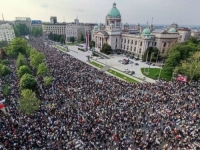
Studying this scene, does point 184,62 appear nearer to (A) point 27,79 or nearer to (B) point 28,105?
(A) point 27,79

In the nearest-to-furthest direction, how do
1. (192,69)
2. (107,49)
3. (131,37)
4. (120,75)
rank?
(192,69) < (120,75) < (107,49) < (131,37)

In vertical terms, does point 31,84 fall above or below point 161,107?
above

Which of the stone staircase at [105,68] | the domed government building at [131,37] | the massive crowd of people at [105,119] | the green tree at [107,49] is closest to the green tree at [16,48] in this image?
the massive crowd of people at [105,119]

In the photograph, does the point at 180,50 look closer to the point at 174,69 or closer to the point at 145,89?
the point at 174,69

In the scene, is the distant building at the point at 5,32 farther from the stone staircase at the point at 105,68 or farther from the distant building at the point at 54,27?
the stone staircase at the point at 105,68

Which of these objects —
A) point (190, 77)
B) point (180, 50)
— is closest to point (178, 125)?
point (190, 77)

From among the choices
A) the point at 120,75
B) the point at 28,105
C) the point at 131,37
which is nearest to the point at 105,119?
the point at 28,105

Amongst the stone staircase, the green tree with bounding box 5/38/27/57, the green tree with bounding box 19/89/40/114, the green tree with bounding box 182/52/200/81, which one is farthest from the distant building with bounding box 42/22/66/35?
the green tree with bounding box 19/89/40/114
